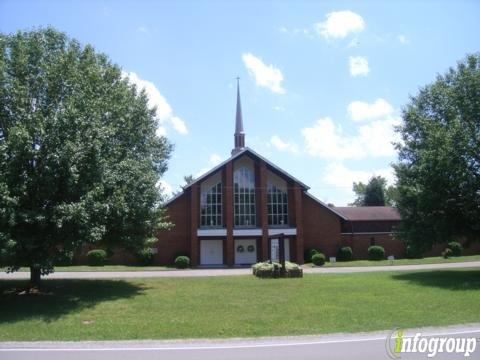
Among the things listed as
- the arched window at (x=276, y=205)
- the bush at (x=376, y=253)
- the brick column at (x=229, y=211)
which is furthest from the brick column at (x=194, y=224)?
the bush at (x=376, y=253)

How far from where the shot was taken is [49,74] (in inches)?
665

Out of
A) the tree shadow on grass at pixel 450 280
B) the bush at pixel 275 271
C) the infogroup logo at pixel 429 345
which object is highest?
the bush at pixel 275 271

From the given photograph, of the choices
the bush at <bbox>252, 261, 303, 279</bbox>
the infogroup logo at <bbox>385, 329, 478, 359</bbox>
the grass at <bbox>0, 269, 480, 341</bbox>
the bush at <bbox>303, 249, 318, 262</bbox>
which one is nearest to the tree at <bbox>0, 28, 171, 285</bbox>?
the grass at <bbox>0, 269, 480, 341</bbox>

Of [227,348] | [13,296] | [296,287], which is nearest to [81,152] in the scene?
[13,296]

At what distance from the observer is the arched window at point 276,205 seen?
42.3m

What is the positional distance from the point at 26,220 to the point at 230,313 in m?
6.84

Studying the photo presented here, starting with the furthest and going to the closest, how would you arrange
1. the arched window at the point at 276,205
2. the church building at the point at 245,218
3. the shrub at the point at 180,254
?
the arched window at the point at 276,205
the church building at the point at 245,218
the shrub at the point at 180,254

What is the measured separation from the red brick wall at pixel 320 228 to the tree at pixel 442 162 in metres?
17.1

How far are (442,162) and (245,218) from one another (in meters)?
22.6

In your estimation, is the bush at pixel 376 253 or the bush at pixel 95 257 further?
the bush at pixel 376 253

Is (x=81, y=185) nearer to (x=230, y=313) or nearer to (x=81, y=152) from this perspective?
(x=81, y=152)

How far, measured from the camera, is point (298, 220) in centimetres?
4169

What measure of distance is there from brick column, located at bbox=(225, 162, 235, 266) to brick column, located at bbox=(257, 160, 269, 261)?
268 centimetres

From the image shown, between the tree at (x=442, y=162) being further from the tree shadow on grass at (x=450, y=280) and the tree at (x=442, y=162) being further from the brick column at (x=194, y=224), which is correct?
the brick column at (x=194, y=224)
